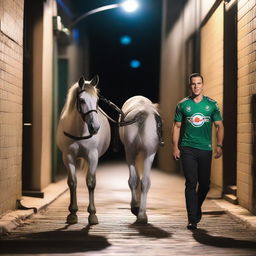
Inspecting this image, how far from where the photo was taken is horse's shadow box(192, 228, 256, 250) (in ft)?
25.5

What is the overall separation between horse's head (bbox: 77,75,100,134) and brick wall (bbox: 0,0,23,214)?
3.95 feet

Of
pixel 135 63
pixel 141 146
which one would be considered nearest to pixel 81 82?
pixel 141 146

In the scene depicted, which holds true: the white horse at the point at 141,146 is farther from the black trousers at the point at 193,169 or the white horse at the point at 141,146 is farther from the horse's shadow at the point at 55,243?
the horse's shadow at the point at 55,243

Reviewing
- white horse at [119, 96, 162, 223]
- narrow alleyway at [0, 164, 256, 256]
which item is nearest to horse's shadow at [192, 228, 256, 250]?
narrow alleyway at [0, 164, 256, 256]

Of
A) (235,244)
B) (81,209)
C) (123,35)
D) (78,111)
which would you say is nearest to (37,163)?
(81,209)

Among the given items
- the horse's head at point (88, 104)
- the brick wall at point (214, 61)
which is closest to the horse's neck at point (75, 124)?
the horse's head at point (88, 104)

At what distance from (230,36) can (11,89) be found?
207 inches

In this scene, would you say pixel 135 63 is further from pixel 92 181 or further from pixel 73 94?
pixel 73 94

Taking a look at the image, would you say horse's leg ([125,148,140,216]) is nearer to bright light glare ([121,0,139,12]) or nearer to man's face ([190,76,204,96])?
man's face ([190,76,204,96])

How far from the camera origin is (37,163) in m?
13.9

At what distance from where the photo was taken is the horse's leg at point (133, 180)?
1013 centimetres

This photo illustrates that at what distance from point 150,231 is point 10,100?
3.01m

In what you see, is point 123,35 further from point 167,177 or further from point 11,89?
point 11,89

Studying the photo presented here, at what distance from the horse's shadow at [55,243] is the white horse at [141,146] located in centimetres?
143
